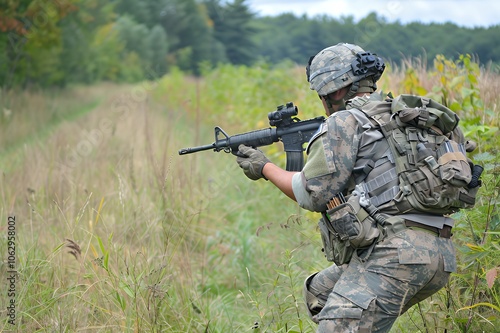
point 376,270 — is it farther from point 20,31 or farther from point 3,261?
point 20,31

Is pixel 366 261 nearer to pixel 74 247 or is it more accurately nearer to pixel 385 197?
pixel 385 197

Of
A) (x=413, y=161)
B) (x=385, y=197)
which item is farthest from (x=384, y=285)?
(x=413, y=161)

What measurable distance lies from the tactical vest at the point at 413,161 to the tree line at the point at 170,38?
2666 mm

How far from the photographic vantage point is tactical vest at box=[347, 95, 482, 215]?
283cm

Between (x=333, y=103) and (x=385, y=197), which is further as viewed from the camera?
(x=333, y=103)

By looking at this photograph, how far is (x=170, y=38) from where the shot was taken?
52.9 m

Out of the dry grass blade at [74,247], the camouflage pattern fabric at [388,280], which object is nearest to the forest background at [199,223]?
Result: the dry grass blade at [74,247]

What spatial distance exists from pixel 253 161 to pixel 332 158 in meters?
0.65

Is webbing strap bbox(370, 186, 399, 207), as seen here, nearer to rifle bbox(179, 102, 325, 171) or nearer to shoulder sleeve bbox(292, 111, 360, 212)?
shoulder sleeve bbox(292, 111, 360, 212)

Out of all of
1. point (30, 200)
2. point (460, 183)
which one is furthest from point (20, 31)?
point (460, 183)

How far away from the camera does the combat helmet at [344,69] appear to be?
124 inches

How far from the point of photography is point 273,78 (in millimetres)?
11000

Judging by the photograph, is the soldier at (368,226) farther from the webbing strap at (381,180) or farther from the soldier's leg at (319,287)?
the soldier's leg at (319,287)

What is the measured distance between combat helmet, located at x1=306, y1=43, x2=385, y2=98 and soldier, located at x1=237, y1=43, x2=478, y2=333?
119 millimetres
